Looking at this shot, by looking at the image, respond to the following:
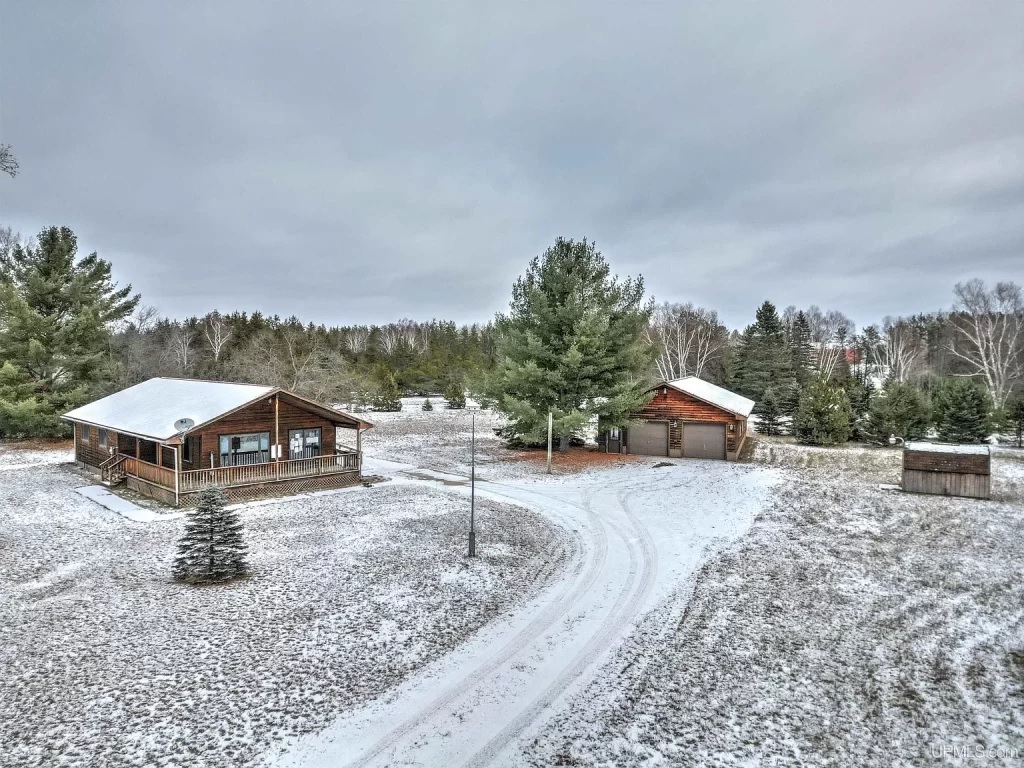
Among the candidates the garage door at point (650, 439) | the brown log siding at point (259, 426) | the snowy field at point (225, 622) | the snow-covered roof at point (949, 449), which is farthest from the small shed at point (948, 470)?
the brown log siding at point (259, 426)

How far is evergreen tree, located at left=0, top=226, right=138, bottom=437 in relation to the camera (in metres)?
27.8

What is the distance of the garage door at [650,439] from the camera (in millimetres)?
28697

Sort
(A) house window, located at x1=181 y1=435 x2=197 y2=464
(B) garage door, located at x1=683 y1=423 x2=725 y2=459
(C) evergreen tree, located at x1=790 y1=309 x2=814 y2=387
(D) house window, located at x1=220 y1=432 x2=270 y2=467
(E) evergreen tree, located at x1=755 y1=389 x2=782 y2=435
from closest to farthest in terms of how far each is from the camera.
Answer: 1. (A) house window, located at x1=181 y1=435 x2=197 y2=464
2. (D) house window, located at x1=220 y1=432 x2=270 y2=467
3. (B) garage door, located at x1=683 y1=423 x2=725 y2=459
4. (E) evergreen tree, located at x1=755 y1=389 x2=782 y2=435
5. (C) evergreen tree, located at x1=790 y1=309 x2=814 y2=387

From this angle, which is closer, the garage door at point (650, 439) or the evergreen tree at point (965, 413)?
the garage door at point (650, 439)

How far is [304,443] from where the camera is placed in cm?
2197

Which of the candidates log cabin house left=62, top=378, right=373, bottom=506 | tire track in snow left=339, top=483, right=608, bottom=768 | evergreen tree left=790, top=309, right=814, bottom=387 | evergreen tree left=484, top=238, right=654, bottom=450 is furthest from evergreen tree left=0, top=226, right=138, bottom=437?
evergreen tree left=790, top=309, right=814, bottom=387

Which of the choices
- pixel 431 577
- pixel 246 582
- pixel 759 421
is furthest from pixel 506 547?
pixel 759 421

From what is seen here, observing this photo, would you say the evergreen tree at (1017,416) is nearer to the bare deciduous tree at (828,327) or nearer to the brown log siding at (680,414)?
the brown log siding at (680,414)

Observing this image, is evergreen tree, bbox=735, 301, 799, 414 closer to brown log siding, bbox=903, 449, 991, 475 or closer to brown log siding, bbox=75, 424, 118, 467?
brown log siding, bbox=903, 449, 991, 475

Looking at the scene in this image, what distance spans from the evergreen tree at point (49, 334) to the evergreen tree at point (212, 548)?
23086mm

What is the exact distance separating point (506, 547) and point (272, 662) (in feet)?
21.9

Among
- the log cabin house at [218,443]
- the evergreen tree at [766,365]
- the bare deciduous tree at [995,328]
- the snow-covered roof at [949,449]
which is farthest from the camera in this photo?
the evergreen tree at [766,365]

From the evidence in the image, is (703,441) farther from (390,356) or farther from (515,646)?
(390,356)

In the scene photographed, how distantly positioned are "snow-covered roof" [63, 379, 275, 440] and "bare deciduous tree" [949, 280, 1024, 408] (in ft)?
155
